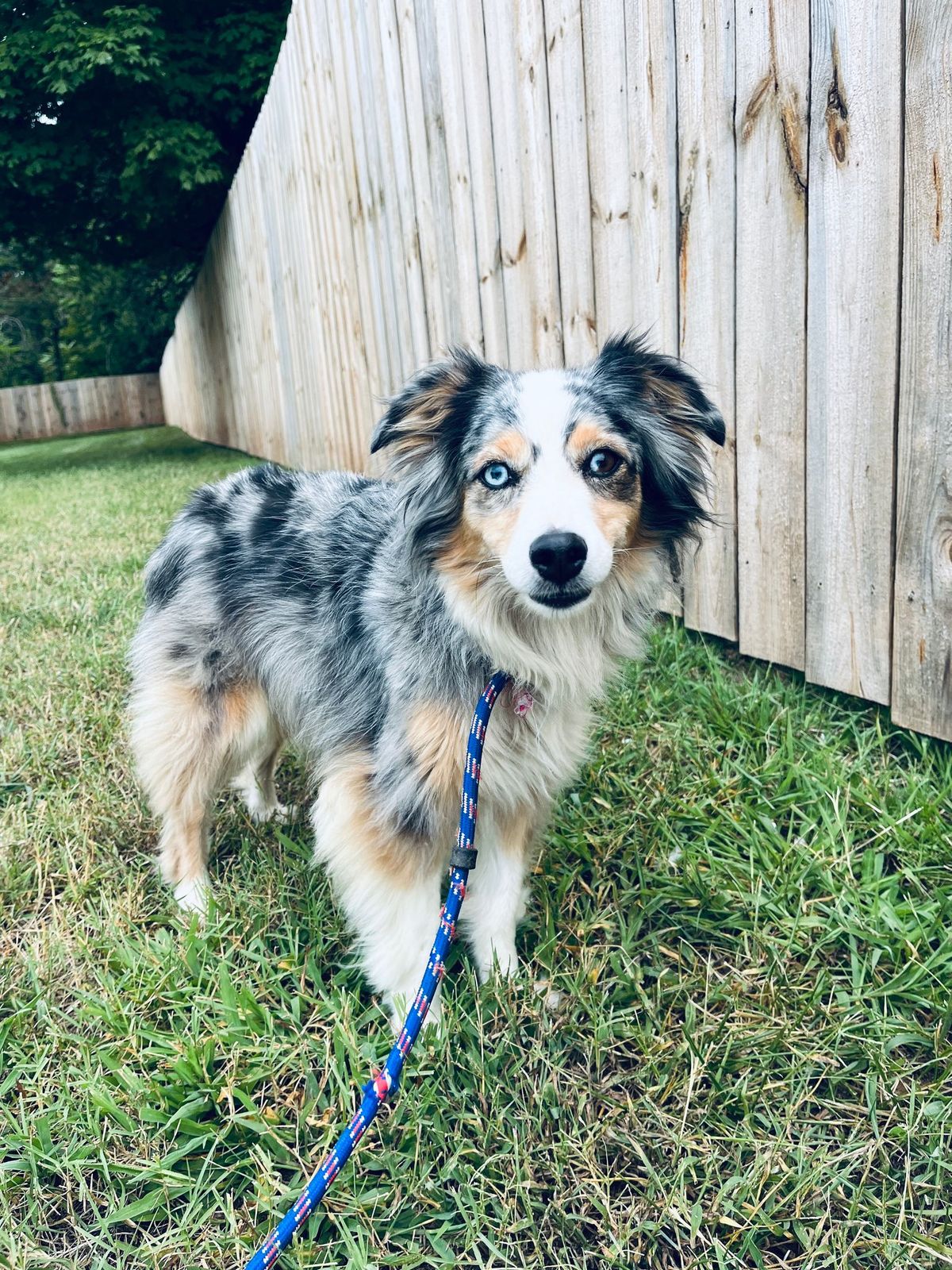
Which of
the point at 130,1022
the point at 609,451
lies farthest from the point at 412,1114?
the point at 609,451

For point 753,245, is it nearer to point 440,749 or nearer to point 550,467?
point 550,467

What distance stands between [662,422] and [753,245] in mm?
889

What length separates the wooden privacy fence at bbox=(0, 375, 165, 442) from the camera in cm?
2475

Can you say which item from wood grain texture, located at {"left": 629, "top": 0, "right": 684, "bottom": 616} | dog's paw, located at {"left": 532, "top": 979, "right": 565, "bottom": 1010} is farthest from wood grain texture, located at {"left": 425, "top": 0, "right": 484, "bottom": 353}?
dog's paw, located at {"left": 532, "top": 979, "right": 565, "bottom": 1010}

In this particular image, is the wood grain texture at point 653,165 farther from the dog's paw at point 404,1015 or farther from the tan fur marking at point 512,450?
the dog's paw at point 404,1015

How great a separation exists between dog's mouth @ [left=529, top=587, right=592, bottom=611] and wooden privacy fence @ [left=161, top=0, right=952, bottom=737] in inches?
43.4

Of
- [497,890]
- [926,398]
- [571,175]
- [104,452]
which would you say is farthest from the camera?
[104,452]

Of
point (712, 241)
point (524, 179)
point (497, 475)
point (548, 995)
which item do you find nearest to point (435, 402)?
point (497, 475)

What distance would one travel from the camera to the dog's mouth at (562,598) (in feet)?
5.88

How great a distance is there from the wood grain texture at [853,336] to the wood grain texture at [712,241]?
1.11ft

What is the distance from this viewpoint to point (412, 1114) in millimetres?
1644

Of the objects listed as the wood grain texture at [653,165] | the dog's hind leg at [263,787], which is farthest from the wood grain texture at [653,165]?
the dog's hind leg at [263,787]

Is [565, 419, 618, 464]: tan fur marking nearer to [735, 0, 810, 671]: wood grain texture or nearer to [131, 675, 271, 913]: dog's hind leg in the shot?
[735, 0, 810, 671]: wood grain texture

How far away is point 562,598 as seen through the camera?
5.96 feet
